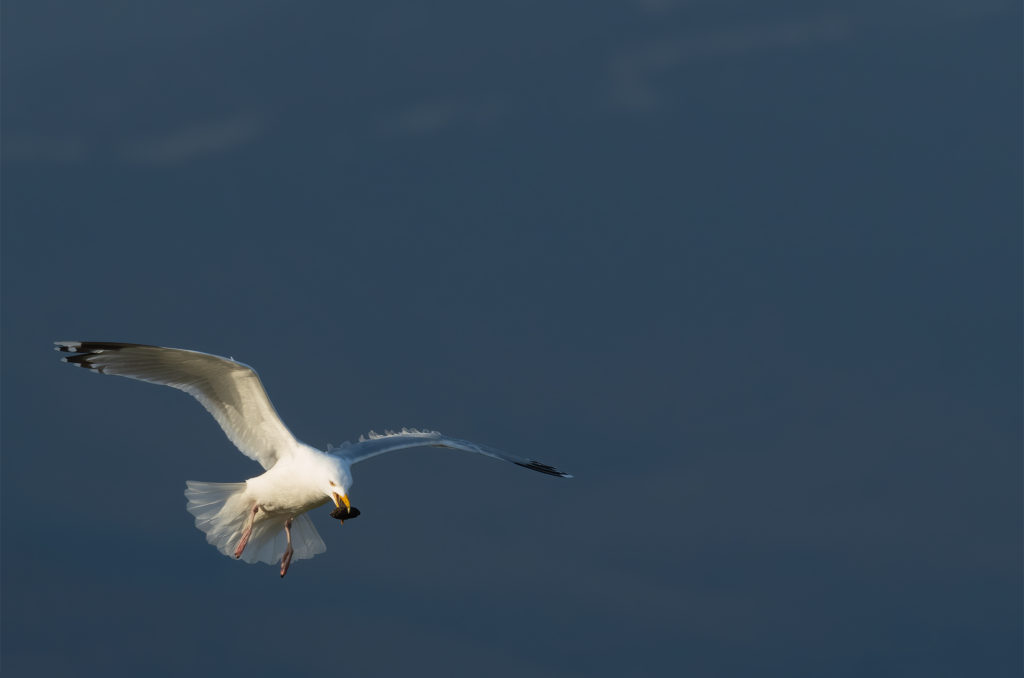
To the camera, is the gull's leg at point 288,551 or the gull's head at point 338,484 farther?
the gull's leg at point 288,551

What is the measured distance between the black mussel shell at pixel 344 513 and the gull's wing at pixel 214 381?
102cm

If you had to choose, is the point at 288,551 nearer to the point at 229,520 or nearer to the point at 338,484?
the point at 229,520

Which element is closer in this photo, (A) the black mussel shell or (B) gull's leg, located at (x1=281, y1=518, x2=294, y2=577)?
(A) the black mussel shell

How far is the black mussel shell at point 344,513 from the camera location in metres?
14.9

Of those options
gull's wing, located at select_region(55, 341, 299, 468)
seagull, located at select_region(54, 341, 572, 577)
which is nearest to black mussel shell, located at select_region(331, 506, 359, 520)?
seagull, located at select_region(54, 341, 572, 577)

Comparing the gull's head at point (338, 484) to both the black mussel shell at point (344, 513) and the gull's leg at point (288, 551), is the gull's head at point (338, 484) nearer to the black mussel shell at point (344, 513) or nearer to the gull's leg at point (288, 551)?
the black mussel shell at point (344, 513)

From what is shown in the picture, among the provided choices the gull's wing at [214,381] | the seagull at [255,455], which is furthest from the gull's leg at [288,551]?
the gull's wing at [214,381]

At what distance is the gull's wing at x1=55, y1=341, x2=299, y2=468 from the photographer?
49.2 feet

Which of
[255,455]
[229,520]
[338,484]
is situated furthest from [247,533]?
[338,484]

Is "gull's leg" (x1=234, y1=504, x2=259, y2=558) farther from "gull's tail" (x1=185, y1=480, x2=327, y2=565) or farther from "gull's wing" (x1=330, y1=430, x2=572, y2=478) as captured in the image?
"gull's wing" (x1=330, y1=430, x2=572, y2=478)

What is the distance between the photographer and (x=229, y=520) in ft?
54.7

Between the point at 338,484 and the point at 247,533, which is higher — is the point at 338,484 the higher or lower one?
the higher one

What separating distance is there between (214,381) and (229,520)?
5.71 feet

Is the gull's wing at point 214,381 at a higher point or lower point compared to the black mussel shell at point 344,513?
higher
